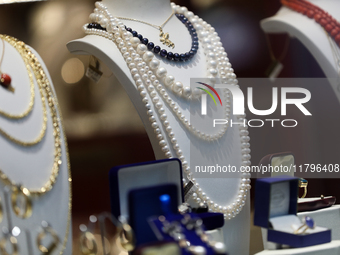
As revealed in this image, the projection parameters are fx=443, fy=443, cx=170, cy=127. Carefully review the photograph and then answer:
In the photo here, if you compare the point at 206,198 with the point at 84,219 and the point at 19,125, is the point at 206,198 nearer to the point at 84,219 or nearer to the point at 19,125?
the point at 19,125

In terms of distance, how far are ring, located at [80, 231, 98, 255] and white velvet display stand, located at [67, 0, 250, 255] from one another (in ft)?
1.46

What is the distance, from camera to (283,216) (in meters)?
0.88

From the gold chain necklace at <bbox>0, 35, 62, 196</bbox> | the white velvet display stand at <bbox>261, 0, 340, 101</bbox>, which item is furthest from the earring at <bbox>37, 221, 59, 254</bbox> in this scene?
the white velvet display stand at <bbox>261, 0, 340, 101</bbox>

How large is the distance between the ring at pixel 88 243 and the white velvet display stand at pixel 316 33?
97cm

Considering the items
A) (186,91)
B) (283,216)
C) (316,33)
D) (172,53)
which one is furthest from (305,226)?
(316,33)

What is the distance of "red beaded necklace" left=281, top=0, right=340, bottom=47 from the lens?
53.4 inches

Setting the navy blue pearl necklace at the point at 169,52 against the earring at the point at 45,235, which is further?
the navy blue pearl necklace at the point at 169,52

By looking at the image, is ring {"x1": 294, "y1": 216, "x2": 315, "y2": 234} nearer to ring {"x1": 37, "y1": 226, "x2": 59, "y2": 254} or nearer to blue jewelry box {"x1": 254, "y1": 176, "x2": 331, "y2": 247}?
blue jewelry box {"x1": 254, "y1": 176, "x2": 331, "y2": 247}

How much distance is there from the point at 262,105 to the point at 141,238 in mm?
905

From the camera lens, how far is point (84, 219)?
151 cm

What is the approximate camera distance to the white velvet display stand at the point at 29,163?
0.77m

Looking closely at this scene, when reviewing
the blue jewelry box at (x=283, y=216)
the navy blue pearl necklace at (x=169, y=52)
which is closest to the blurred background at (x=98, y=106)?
the navy blue pearl necklace at (x=169, y=52)

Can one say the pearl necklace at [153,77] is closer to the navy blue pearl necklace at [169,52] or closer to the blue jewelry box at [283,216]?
the navy blue pearl necklace at [169,52]

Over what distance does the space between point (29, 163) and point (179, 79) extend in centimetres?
47
